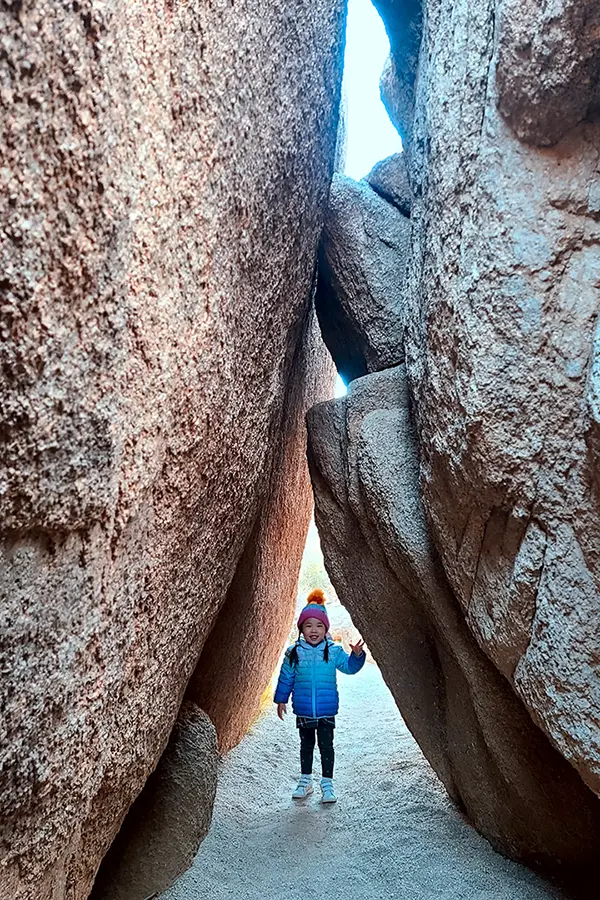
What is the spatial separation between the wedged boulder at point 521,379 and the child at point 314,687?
4.24 ft

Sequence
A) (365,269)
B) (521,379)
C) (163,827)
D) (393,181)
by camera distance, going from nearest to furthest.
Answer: (521,379), (163,827), (365,269), (393,181)

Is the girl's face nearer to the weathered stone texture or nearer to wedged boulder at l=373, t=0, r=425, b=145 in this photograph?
the weathered stone texture

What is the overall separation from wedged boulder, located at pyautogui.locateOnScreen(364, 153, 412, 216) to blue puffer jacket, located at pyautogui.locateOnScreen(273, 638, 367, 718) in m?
2.17

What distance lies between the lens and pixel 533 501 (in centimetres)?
201

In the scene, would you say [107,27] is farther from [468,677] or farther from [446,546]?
[468,677]

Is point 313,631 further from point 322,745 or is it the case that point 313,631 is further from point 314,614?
Result: point 322,745

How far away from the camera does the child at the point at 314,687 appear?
3.47m

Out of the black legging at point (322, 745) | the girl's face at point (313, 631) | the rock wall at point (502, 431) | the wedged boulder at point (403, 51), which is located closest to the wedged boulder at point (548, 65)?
the rock wall at point (502, 431)

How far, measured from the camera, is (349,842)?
3080 mm

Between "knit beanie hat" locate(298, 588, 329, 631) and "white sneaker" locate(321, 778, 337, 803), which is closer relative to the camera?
"white sneaker" locate(321, 778, 337, 803)

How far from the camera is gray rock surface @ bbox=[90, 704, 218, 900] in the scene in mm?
2365

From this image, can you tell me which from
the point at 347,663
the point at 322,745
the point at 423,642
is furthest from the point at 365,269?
the point at 322,745

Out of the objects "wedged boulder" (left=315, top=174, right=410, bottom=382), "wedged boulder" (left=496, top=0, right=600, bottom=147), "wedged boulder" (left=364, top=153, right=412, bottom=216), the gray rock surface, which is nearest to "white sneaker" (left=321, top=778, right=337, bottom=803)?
the gray rock surface

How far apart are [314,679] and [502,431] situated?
192 cm
